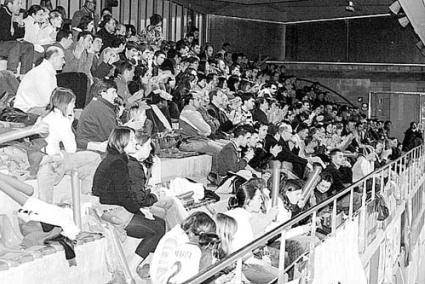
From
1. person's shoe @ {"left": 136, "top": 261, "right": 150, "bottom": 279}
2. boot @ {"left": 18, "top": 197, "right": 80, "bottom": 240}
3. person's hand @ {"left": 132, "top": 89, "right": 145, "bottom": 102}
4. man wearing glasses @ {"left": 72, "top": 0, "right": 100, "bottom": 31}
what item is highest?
man wearing glasses @ {"left": 72, "top": 0, "right": 100, "bottom": 31}

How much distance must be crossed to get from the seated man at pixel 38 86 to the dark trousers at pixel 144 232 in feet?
5.70

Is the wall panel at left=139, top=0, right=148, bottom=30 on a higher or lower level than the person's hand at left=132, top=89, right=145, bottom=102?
higher

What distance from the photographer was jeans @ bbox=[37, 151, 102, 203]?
14.8ft

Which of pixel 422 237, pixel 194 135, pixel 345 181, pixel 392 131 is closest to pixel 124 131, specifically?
pixel 194 135

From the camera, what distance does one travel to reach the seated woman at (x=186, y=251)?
11.4ft

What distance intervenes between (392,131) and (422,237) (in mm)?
7229

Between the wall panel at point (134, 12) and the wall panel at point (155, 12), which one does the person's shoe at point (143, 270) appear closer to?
the wall panel at point (155, 12)

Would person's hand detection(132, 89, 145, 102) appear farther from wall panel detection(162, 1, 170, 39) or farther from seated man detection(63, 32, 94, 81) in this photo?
wall panel detection(162, 1, 170, 39)

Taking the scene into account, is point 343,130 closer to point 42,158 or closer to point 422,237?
point 422,237

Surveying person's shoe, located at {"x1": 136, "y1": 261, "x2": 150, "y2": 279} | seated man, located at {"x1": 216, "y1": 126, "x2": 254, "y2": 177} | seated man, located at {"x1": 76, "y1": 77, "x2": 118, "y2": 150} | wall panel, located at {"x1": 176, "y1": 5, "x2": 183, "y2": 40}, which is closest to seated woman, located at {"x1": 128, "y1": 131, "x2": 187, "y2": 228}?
person's shoe, located at {"x1": 136, "y1": 261, "x2": 150, "y2": 279}

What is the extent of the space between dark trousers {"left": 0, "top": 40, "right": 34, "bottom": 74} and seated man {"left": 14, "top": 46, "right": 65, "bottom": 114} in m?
1.01

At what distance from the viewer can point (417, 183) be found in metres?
12.0

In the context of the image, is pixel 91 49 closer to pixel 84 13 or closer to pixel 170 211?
pixel 84 13

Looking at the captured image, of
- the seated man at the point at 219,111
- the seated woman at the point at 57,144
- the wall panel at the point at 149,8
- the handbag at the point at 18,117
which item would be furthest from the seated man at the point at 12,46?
the wall panel at the point at 149,8
